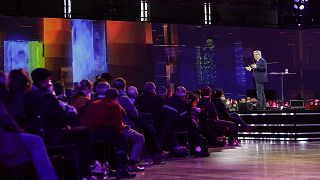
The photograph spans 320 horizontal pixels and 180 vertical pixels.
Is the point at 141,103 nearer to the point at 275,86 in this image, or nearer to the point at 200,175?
the point at 200,175

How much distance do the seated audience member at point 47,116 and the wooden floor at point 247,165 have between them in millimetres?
1553

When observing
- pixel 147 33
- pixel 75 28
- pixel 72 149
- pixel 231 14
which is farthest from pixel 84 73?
pixel 72 149

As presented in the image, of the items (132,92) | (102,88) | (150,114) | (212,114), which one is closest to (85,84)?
(102,88)

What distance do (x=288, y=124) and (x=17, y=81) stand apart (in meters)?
9.79

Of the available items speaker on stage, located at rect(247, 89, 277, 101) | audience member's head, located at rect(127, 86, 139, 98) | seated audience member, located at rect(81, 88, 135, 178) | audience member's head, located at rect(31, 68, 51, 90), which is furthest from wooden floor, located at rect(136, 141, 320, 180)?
speaker on stage, located at rect(247, 89, 277, 101)

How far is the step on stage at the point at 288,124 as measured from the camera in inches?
576

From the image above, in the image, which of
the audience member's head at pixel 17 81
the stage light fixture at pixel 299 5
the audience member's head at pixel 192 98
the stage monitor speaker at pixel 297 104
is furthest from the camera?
the stage light fixture at pixel 299 5

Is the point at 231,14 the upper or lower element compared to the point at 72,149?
upper

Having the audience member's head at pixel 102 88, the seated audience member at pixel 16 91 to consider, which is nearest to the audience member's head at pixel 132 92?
the audience member's head at pixel 102 88

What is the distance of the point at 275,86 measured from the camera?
63.4ft

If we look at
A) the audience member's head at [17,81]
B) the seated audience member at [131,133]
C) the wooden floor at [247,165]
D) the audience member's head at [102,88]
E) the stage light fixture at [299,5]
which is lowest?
the wooden floor at [247,165]

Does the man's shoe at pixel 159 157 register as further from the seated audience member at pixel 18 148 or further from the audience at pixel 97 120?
the seated audience member at pixel 18 148

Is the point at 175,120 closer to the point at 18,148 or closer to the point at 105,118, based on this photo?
the point at 105,118

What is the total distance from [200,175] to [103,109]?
1.45 metres
